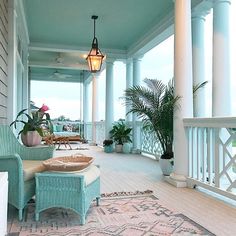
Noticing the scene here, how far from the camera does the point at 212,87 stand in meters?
4.33

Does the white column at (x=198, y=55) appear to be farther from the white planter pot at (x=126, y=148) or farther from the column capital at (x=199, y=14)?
the white planter pot at (x=126, y=148)

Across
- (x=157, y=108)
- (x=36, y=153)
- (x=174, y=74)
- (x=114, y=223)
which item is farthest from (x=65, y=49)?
(x=114, y=223)

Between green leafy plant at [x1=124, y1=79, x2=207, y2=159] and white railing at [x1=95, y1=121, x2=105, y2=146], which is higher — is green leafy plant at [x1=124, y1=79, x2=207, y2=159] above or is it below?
above

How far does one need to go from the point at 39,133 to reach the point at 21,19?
285 centimetres

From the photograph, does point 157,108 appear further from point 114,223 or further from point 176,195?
point 114,223

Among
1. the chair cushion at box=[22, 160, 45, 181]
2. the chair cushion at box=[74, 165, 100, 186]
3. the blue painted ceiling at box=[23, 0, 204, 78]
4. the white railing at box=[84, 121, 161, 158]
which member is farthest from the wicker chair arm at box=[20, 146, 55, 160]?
the white railing at box=[84, 121, 161, 158]

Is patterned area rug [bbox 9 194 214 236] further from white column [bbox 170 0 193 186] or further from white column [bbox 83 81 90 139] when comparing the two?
white column [bbox 83 81 90 139]

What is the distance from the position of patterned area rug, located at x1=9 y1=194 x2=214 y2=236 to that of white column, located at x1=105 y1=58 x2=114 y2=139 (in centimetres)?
592

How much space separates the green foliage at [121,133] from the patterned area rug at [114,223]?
5.10 metres

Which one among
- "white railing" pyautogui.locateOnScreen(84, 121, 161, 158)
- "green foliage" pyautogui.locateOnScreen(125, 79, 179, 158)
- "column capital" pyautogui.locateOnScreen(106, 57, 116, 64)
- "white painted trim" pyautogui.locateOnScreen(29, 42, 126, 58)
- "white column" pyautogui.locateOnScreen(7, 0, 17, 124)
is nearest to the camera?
"white column" pyautogui.locateOnScreen(7, 0, 17, 124)

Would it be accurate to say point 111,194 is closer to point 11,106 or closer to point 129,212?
point 129,212

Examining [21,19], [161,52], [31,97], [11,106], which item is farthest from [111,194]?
[31,97]

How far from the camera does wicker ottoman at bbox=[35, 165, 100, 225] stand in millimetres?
2474

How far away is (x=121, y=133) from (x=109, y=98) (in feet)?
4.71
